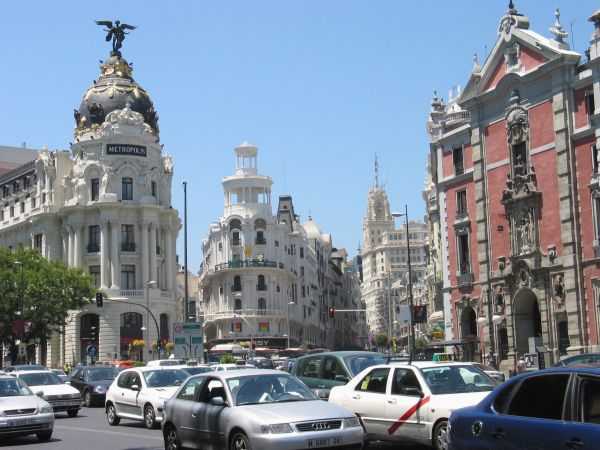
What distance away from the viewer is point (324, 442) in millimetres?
13609

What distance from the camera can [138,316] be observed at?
7900cm

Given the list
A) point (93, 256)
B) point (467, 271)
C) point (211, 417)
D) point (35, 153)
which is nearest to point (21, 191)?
point (93, 256)

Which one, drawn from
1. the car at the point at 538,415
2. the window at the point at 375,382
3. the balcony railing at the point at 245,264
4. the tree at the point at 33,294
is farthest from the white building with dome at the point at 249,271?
the car at the point at 538,415

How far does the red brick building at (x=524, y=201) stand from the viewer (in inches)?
1646

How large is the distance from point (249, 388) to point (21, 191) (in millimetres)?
80115

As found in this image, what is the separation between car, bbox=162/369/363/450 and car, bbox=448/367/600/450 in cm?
311

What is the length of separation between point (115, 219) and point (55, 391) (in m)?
52.1

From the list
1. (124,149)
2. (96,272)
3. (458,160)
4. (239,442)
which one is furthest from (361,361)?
(96,272)

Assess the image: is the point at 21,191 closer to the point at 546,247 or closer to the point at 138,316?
the point at 138,316

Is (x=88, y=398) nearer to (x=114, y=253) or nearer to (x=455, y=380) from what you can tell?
(x=455, y=380)

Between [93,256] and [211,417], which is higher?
[93,256]

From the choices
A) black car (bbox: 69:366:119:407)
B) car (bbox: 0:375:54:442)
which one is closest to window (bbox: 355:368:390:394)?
car (bbox: 0:375:54:442)

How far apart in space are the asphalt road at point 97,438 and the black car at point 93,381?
6.82 metres

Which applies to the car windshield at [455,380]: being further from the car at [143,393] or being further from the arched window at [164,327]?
the arched window at [164,327]
